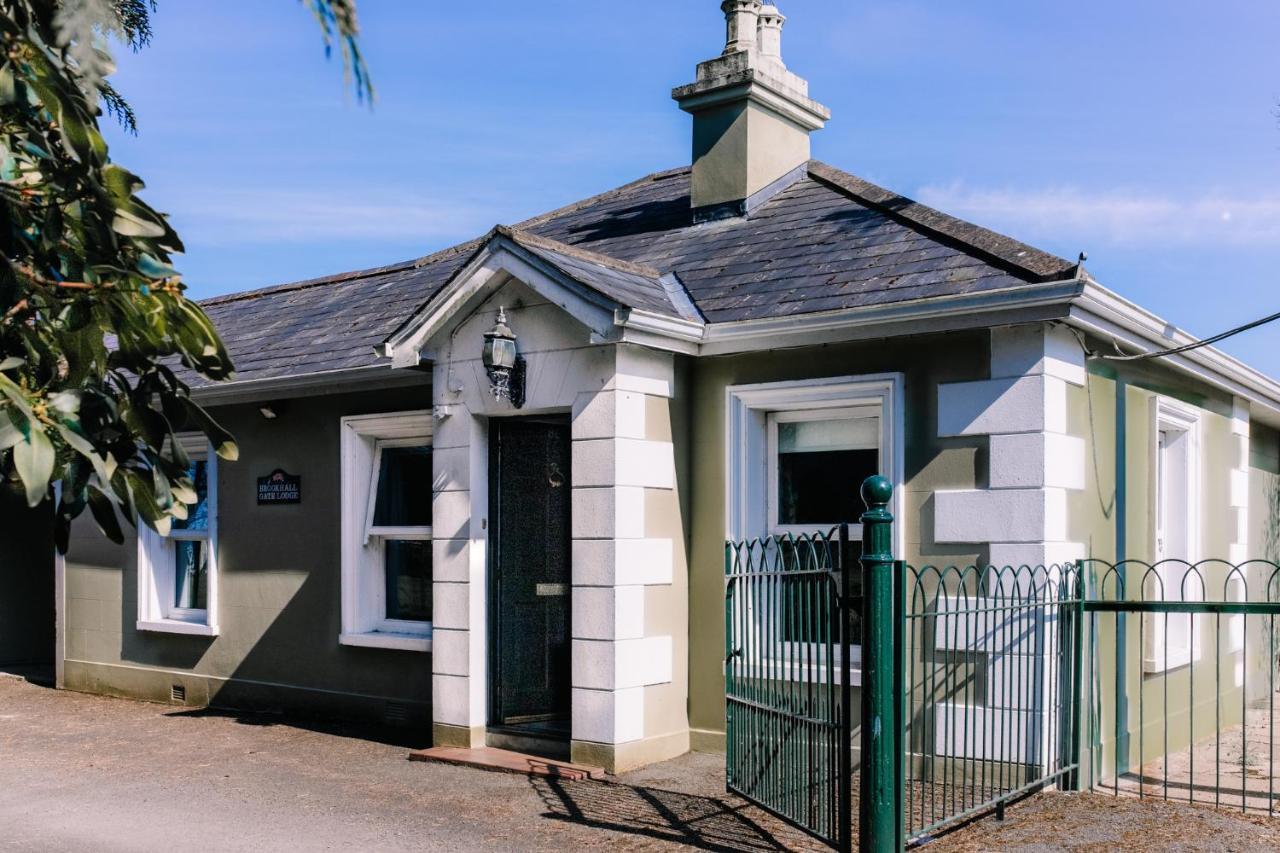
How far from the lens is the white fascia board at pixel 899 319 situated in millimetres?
7152

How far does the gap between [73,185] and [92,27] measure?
20.4 inches

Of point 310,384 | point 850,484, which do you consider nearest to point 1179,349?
point 850,484

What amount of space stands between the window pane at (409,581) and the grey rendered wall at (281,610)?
0.42 m

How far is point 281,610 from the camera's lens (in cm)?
1083

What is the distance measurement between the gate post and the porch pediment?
268cm

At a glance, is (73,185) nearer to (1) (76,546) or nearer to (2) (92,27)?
(2) (92,27)

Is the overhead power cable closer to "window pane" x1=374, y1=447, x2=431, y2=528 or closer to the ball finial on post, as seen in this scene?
the ball finial on post

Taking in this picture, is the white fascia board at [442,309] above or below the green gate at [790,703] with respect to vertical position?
above

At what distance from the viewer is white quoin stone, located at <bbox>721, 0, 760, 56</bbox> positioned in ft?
36.1

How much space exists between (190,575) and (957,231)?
7.81 m

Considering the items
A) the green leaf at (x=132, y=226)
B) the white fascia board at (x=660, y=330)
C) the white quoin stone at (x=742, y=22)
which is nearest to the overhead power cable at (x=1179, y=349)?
the white fascia board at (x=660, y=330)

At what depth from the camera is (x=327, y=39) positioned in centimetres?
217

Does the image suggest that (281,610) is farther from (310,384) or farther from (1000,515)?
(1000,515)

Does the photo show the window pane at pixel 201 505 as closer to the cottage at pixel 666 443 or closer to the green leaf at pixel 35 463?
the cottage at pixel 666 443
